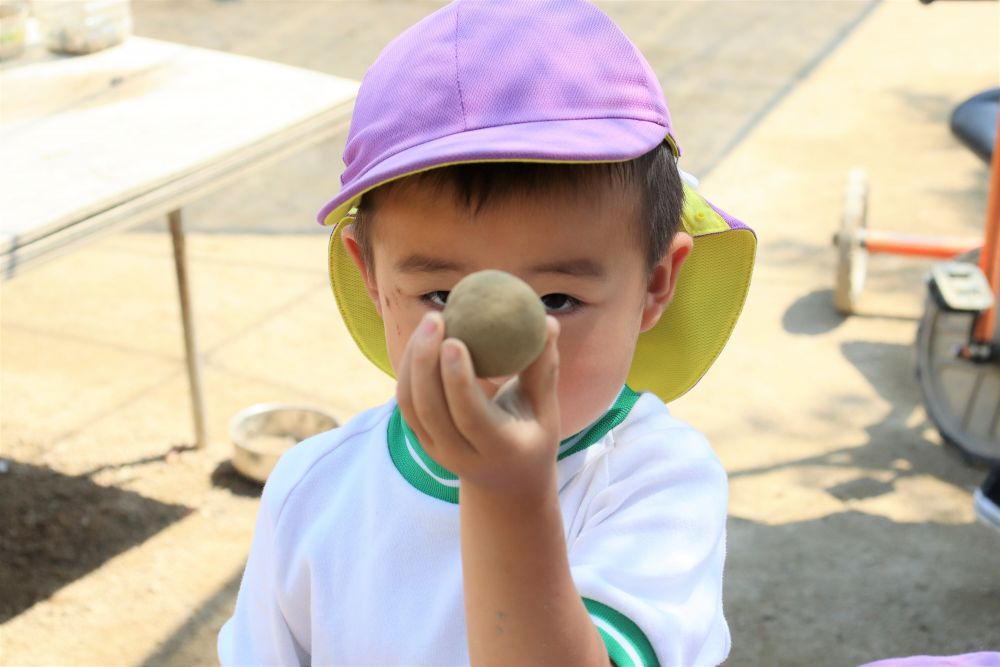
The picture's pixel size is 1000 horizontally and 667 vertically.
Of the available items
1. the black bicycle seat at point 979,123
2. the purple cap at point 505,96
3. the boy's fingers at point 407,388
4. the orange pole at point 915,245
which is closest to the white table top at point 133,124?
the purple cap at point 505,96

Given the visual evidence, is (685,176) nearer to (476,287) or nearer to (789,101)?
(476,287)

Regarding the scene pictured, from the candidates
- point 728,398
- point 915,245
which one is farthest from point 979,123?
point 728,398

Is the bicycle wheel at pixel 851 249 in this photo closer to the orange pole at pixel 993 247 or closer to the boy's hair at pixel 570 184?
the orange pole at pixel 993 247

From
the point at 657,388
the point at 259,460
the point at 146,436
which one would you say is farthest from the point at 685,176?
the point at 146,436

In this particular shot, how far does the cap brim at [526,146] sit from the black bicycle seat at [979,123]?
7.90ft

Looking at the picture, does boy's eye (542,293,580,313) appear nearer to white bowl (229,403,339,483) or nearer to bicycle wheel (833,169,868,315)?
white bowl (229,403,339,483)

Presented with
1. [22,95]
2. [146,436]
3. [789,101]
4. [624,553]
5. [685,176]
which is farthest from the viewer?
[789,101]

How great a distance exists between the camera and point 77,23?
298 centimetres

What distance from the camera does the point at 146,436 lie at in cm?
322

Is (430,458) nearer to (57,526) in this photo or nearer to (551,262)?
(551,262)

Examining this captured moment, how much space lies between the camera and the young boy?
2.88 feet

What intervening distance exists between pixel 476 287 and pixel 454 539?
0.44 metres

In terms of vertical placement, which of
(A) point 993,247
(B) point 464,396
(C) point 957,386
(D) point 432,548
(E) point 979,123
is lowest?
(C) point 957,386

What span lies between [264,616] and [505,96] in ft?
1.97
